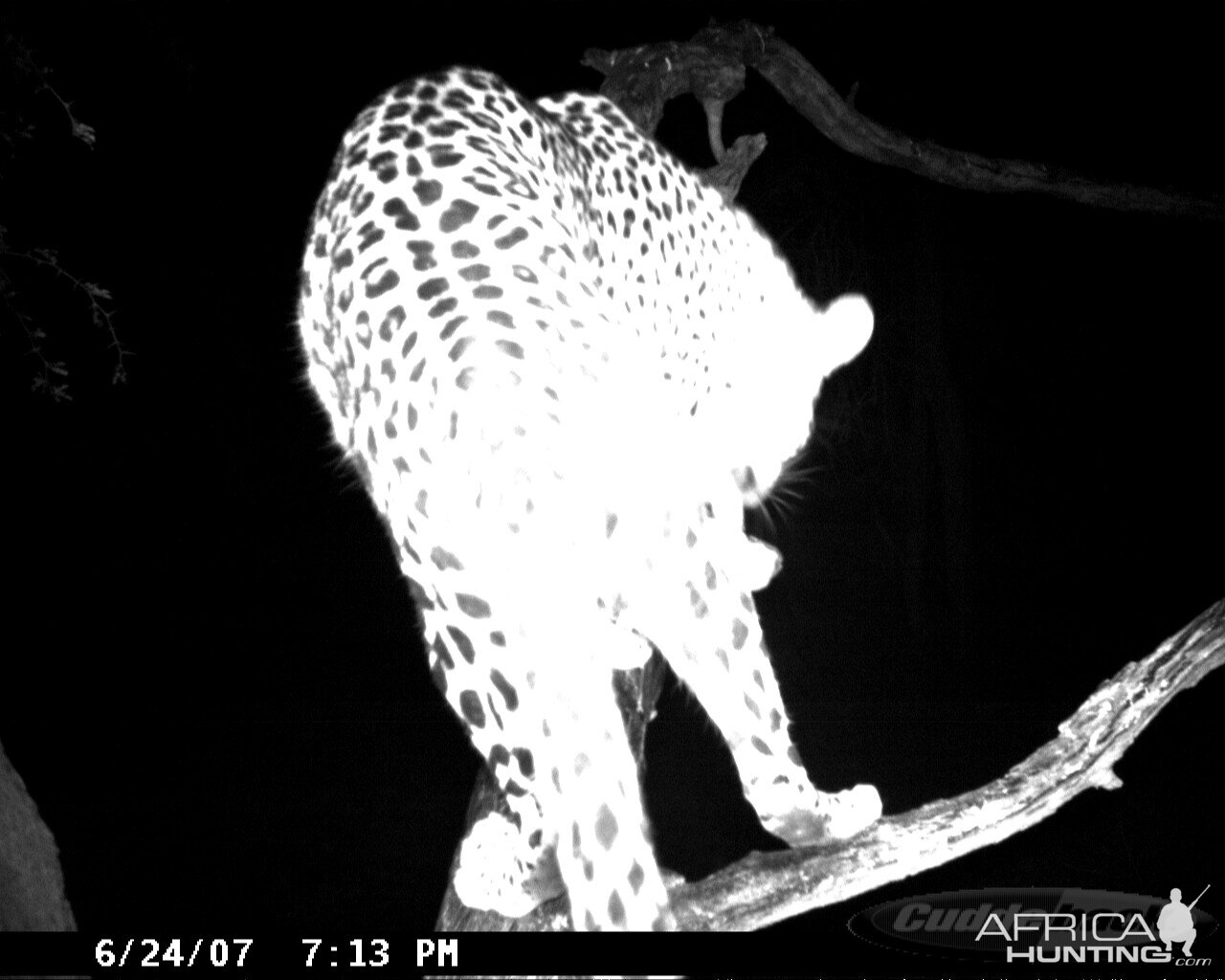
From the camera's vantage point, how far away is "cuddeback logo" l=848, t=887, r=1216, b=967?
157cm

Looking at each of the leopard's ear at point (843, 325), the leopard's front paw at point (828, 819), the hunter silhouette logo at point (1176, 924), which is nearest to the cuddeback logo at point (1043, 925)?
the hunter silhouette logo at point (1176, 924)

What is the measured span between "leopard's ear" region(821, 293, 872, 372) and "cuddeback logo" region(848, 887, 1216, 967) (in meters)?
0.87

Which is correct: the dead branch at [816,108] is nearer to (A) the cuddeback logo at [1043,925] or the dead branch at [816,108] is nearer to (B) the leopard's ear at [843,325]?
(B) the leopard's ear at [843,325]

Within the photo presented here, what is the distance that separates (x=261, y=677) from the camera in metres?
1.86

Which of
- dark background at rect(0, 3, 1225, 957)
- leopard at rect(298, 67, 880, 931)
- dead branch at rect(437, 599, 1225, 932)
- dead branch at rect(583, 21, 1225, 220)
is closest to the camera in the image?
leopard at rect(298, 67, 880, 931)

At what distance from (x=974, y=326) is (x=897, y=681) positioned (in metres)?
0.62

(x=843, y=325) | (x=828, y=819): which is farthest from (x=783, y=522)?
(x=828, y=819)

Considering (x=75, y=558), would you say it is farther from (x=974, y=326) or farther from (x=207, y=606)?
(x=974, y=326)

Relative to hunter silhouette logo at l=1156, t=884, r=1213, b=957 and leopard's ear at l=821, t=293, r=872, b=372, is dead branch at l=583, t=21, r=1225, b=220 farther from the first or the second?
hunter silhouette logo at l=1156, t=884, r=1213, b=957

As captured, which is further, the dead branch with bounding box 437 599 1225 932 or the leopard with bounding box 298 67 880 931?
the dead branch with bounding box 437 599 1225 932

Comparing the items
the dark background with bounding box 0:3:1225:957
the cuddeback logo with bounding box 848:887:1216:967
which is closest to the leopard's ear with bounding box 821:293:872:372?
the dark background with bounding box 0:3:1225:957

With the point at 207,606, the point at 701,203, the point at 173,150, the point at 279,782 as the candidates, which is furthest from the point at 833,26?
the point at 279,782

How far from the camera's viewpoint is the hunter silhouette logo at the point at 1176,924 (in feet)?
5.28

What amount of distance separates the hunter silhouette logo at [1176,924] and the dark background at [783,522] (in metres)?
0.04
